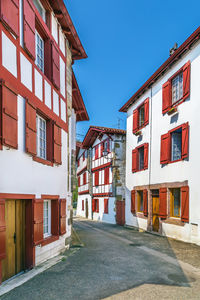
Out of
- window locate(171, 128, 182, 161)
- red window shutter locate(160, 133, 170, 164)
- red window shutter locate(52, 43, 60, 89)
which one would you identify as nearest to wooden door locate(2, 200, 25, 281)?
red window shutter locate(52, 43, 60, 89)

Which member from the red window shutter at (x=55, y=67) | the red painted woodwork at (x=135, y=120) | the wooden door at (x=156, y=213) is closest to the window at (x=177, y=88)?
the red painted woodwork at (x=135, y=120)

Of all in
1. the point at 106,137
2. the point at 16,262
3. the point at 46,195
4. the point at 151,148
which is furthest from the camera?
the point at 106,137

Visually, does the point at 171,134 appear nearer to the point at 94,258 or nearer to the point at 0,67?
the point at 94,258

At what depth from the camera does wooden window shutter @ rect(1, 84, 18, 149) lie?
16.8 ft

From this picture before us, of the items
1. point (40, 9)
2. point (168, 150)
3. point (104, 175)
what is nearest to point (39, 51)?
point (40, 9)

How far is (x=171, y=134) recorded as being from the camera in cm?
1221

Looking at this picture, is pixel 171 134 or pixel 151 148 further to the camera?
pixel 151 148

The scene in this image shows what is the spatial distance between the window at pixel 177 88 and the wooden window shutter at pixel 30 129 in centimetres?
777

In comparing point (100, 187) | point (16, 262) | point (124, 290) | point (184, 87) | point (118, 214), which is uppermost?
point (184, 87)

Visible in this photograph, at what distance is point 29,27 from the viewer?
6449mm

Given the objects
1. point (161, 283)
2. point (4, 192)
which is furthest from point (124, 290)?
point (4, 192)

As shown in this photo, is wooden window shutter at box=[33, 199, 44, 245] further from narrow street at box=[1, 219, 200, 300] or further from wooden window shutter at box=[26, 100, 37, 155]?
wooden window shutter at box=[26, 100, 37, 155]

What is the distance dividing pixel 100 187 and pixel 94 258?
1464 centimetres

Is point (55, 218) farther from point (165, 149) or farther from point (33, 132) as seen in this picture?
point (165, 149)
